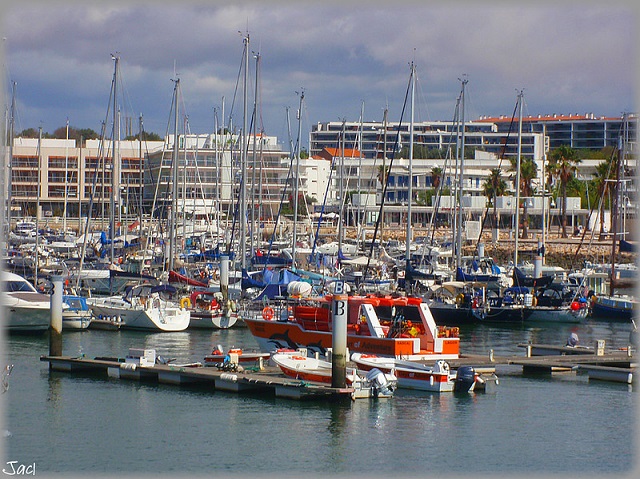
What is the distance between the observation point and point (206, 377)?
35.1 meters

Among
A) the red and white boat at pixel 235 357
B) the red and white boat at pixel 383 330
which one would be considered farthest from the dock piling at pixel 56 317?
the red and white boat at pixel 383 330

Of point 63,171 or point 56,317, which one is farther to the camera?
point 63,171

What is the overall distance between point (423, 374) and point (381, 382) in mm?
2104

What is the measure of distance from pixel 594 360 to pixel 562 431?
976cm

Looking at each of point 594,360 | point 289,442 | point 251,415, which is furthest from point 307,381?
point 594,360

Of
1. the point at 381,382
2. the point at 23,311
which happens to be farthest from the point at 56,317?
the point at 381,382

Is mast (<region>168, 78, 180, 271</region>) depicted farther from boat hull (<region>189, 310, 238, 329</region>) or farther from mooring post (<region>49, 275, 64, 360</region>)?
mooring post (<region>49, 275, 64, 360</region>)

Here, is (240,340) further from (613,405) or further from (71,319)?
(613,405)

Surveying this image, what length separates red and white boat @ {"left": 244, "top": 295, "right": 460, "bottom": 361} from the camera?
3706cm

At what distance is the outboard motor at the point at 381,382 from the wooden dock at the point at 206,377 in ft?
2.90

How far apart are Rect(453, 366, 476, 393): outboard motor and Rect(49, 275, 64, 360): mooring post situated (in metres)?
13.6

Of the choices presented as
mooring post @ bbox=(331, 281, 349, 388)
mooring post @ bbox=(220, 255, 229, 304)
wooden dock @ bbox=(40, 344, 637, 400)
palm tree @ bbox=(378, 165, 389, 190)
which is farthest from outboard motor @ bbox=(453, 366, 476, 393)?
palm tree @ bbox=(378, 165, 389, 190)

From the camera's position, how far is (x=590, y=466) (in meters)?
27.4

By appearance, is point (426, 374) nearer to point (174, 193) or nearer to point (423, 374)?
point (423, 374)
